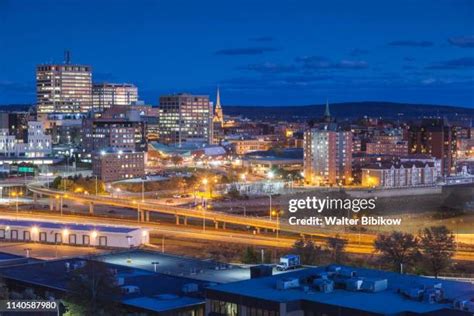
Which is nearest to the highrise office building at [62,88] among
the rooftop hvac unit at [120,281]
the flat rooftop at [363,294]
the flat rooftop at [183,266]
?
the flat rooftop at [183,266]

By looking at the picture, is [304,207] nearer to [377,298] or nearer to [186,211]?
[186,211]

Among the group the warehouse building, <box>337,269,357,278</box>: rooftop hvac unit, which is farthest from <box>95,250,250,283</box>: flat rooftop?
the warehouse building

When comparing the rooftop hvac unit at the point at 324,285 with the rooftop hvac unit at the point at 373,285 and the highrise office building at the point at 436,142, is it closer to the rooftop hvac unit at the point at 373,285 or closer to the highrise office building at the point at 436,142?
the rooftop hvac unit at the point at 373,285

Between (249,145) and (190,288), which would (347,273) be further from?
(249,145)

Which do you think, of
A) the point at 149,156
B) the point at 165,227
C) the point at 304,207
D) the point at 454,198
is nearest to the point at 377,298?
the point at 165,227

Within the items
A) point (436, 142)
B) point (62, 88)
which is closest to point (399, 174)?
point (436, 142)

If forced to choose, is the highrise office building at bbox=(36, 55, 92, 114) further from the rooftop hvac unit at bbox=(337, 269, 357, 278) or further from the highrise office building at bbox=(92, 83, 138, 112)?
the rooftop hvac unit at bbox=(337, 269, 357, 278)
